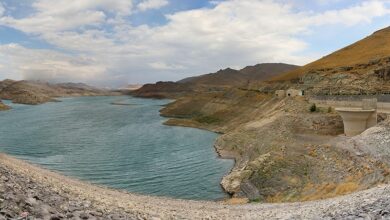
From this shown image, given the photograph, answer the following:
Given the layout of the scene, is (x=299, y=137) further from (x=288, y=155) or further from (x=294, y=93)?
(x=294, y=93)

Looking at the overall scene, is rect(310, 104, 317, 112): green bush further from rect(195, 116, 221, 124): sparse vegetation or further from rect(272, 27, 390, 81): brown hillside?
rect(195, 116, 221, 124): sparse vegetation

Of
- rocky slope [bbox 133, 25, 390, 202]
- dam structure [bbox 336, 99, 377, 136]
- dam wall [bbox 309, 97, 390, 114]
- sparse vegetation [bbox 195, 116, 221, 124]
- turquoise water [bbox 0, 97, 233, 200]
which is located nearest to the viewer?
rocky slope [bbox 133, 25, 390, 202]

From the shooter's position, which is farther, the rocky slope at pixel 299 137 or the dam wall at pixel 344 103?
the dam wall at pixel 344 103

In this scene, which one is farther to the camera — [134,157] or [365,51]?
[365,51]

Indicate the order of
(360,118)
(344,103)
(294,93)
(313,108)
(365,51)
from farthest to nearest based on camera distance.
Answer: (365,51) < (294,93) < (313,108) < (344,103) < (360,118)

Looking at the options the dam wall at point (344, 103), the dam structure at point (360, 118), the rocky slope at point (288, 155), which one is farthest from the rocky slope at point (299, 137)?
the dam structure at point (360, 118)

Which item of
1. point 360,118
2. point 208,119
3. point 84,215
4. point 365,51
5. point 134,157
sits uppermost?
point 365,51

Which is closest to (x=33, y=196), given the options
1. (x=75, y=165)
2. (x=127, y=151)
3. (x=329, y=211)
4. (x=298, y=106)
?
(x=329, y=211)

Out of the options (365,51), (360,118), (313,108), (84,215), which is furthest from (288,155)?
(365,51)

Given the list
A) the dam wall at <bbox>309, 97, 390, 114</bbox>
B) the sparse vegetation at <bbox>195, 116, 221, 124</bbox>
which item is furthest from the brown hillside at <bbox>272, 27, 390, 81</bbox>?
the sparse vegetation at <bbox>195, 116, 221, 124</bbox>

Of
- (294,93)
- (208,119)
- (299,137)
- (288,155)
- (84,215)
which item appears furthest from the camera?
(208,119)

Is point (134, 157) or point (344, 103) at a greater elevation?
point (344, 103)

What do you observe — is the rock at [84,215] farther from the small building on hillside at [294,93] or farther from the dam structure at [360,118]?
the small building on hillside at [294,93]

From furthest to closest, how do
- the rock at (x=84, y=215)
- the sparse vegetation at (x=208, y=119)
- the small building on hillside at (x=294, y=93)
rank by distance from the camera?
the sparse vegetation at (x=208, y=119) → the small building on hillside at (x=294, y=93) → the rock at (x=84, y=215)
